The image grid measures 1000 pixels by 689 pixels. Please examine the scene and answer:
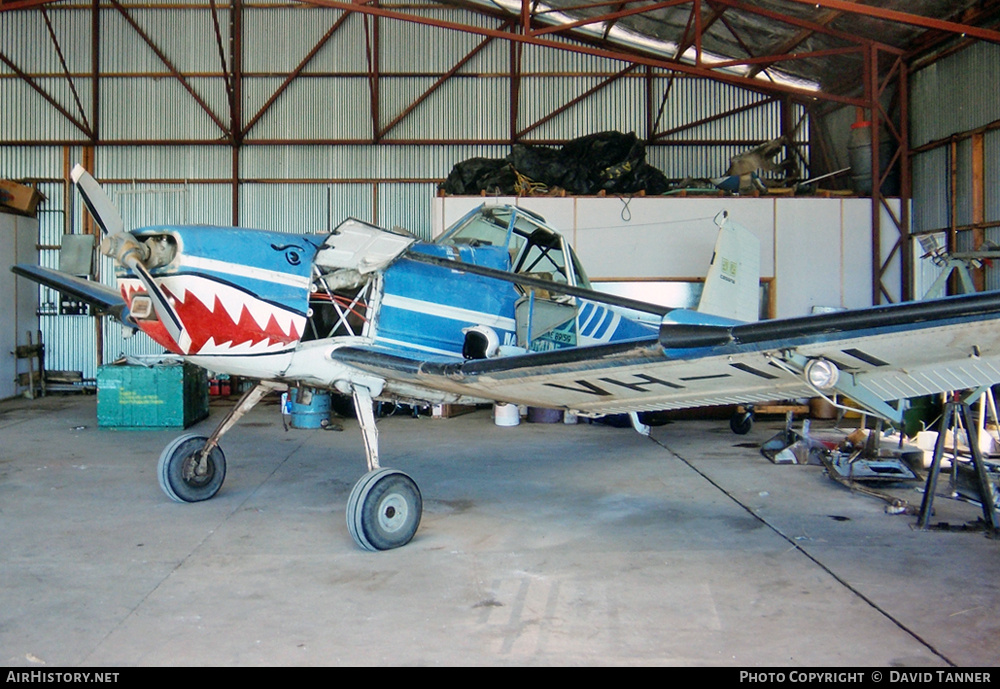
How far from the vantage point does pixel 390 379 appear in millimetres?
5516

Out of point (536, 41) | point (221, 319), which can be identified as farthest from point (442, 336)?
point (536, 41)

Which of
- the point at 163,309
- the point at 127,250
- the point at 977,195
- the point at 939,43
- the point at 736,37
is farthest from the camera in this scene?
the point at 736,37

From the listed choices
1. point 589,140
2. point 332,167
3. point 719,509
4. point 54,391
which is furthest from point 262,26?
point 719,509

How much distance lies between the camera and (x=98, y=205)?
499cm

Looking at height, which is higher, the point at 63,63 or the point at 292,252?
the point at 63,63

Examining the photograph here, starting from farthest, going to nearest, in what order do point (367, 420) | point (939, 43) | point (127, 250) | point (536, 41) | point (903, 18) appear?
point (939, 43) < point (536, 41) < point (903, 18) < point (367, 420) < point (127, 250)

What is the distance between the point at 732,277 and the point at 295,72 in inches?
388

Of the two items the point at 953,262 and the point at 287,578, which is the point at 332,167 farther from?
the point at 287,578

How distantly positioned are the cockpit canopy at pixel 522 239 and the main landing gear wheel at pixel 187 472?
2585 millimetres

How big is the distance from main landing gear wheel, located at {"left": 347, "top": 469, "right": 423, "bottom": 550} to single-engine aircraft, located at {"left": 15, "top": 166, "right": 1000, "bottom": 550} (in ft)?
0.04

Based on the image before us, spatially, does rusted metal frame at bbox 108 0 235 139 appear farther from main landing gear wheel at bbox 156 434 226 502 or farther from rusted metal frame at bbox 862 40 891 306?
rusted metal frame at bbox 862 40 891 306

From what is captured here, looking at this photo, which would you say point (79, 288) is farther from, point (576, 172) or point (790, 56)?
point (790, 56)

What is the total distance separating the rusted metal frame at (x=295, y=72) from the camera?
15141 mm

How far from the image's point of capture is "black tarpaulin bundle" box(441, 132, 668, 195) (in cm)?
A: 1297
